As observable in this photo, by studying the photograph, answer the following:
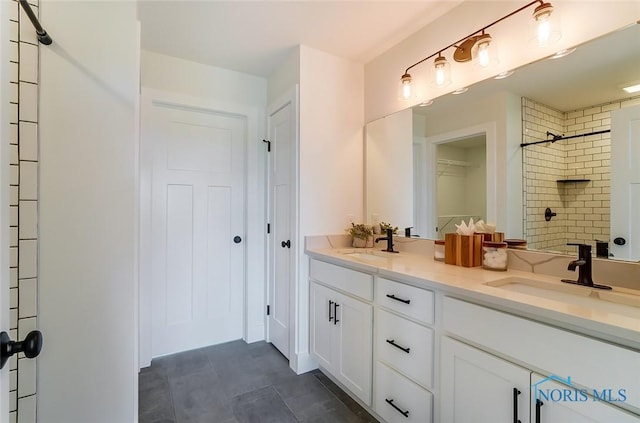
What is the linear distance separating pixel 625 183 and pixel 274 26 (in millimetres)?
2070

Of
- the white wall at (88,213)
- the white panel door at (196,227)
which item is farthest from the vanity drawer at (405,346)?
the white panel door at (196,227)

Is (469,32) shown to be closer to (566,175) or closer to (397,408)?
(566,175)

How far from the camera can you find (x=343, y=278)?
1.80m

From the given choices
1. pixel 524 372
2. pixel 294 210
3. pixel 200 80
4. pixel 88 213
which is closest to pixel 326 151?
pixel 294 210

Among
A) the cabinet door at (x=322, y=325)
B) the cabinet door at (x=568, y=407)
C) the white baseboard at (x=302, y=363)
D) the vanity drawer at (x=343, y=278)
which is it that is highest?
the vanity drawer at (x=343, y=278)

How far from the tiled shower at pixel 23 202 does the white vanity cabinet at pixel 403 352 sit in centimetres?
144

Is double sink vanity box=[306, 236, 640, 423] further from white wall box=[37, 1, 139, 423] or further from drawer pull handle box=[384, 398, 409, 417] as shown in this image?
white wall box=[37, 1, 139, 423]

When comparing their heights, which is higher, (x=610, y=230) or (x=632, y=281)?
(x=610, y=230)

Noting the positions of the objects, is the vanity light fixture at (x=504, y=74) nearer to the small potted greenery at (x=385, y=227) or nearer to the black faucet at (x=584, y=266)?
the black faucet at (x=584, y=266)

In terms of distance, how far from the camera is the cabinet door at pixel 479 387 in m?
0.96

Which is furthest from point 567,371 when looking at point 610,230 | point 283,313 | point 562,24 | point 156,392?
point 156,392

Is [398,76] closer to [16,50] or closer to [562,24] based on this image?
[562,24]

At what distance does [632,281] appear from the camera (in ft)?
3.68

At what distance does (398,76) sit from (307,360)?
2.24 meters
